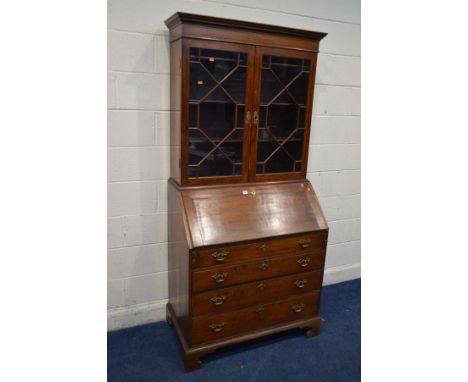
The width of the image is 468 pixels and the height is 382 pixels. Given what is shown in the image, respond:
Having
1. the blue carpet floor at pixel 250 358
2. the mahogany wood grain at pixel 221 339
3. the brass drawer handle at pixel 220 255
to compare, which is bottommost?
the blue carpet floor at pixel 250 358

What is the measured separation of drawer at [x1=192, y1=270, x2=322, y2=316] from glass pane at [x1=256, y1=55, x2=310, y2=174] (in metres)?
0.70

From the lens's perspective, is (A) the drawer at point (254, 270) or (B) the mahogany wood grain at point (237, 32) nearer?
(B) the mahogany wood grain at point (237, 32)

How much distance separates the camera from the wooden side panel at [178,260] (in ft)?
6.80

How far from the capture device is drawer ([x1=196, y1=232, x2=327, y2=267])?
201cm

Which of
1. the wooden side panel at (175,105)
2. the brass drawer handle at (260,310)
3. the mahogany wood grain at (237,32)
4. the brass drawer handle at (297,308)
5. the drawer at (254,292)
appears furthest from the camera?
the brass drawer handle at (297,308)

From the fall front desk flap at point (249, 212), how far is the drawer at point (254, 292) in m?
0.31

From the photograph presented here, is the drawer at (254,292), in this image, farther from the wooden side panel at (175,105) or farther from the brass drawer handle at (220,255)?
the wooden side panel at (175,105)

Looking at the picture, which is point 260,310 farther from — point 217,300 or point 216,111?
point 216,111

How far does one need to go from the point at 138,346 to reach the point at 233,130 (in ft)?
4.97

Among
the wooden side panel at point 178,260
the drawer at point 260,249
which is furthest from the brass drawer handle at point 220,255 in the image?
the wooden side panel at point 178,260

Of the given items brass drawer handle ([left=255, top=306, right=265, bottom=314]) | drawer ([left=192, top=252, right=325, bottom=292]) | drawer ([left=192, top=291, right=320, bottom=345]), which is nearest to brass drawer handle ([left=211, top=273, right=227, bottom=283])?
drawer ([left=192, top=252, right=325, bottom=292])

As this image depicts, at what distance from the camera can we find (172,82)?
84.6 inches

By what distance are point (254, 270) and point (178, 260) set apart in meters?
0.48

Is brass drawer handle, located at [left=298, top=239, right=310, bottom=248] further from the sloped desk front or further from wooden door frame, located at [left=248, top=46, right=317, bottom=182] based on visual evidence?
wooden door frame, located at [left=248, top=46, right=317, bottom=182]
